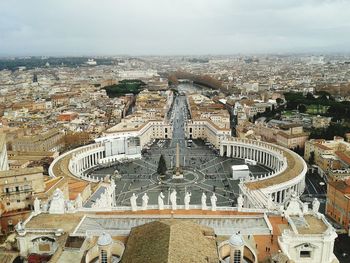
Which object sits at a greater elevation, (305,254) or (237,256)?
(237,256)

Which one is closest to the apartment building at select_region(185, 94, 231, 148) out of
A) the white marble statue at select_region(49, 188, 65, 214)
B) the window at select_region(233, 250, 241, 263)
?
the white marble statue at select_region(49, 188, 65, 214)

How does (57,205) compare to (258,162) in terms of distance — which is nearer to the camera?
(57,205)

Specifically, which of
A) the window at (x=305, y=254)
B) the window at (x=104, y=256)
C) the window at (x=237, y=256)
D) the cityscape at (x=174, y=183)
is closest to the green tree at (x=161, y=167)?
the cityscape at (x=174, y=183)

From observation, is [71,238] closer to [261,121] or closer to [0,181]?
[0,181]

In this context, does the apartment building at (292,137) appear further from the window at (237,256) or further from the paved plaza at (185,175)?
the window at (237,256)

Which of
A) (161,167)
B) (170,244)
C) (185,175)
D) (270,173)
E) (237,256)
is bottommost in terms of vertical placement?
(185,175)

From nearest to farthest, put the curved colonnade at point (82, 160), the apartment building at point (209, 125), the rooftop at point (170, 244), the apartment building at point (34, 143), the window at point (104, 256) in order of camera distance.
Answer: the rooftop at point (170, 244) < the window at point (104, 256) < the curved colonnade at point (82, 160) < the apartment building at point (34, 143) < the apartment building at point (209, 125)

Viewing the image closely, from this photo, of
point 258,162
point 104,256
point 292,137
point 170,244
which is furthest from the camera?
point 292,137

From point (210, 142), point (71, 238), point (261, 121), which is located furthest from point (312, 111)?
point (71, 238)

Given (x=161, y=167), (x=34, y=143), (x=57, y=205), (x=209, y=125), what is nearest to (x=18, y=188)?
(x=57, y=205)

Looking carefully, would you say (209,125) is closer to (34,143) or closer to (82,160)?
(82,160)
